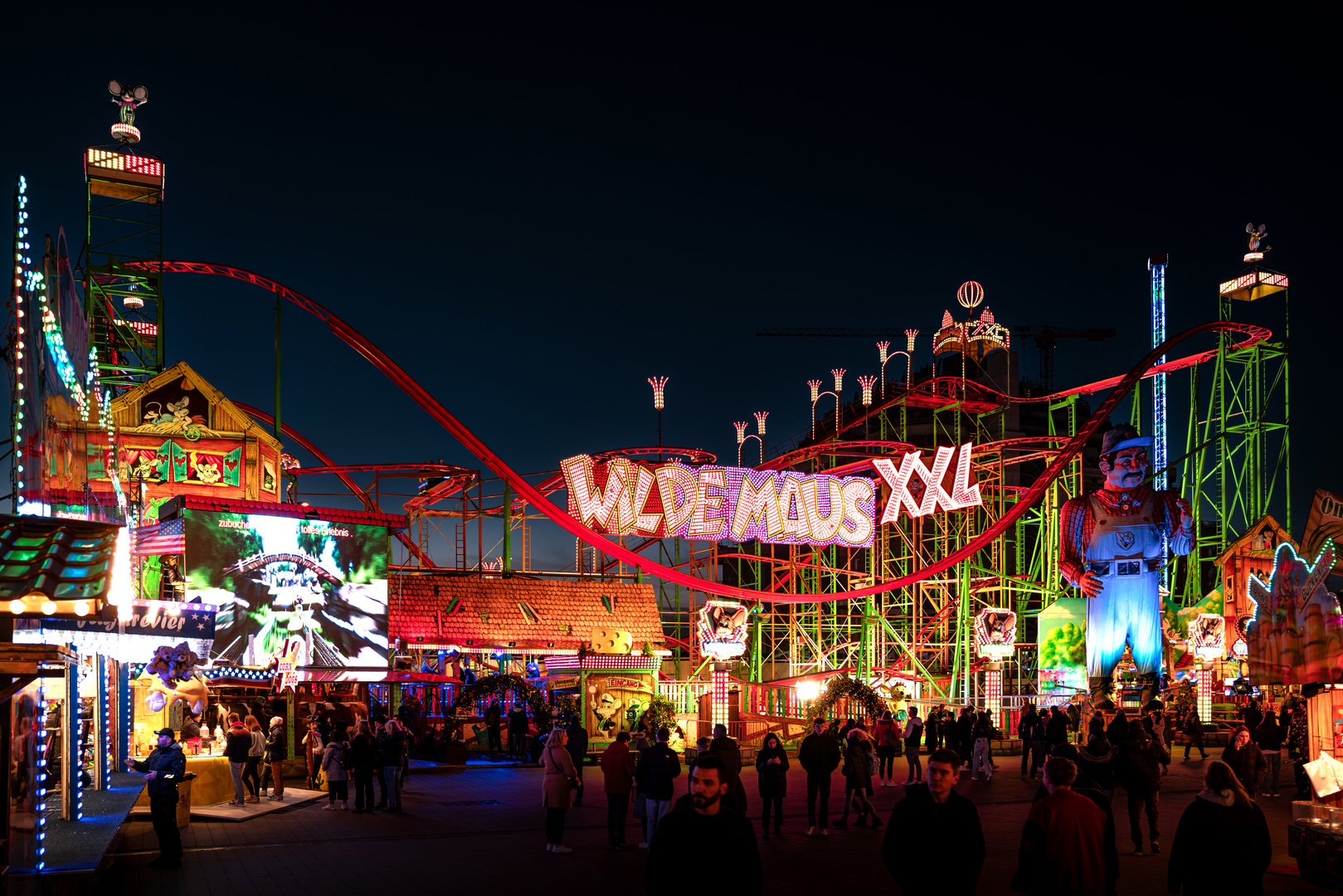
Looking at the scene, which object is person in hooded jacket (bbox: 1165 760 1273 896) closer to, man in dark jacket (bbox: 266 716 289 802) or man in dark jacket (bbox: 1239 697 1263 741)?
man in dark jacket (bbox: 266 716 289 802)

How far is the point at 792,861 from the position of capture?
38.4ft

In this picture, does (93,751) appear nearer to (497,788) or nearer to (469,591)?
(497,788)

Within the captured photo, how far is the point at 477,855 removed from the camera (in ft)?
40.1

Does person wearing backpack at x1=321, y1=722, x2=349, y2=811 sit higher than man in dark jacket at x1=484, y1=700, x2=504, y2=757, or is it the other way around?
person wearing backpack at x1=321, y1=722, x2=349, y2=811

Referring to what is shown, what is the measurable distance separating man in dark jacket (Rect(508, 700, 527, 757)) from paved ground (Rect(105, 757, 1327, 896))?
654cm

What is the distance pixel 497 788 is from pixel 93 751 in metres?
6.56

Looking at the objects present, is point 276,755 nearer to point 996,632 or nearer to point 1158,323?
point 996,632

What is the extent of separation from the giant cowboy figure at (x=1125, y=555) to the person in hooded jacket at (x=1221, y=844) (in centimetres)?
2107

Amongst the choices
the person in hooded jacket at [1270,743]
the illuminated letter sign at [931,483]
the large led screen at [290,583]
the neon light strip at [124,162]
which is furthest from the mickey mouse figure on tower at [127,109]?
the person in hooded jacket at [1270,743]

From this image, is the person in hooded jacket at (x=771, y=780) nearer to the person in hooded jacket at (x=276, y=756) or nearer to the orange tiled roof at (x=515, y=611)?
the person in hooded jacket at (x=276, y=756)

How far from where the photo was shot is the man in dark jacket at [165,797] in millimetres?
11406

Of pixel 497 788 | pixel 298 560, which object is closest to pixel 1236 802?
pixel 497 788

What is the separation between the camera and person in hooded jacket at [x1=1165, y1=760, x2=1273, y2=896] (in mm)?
6598

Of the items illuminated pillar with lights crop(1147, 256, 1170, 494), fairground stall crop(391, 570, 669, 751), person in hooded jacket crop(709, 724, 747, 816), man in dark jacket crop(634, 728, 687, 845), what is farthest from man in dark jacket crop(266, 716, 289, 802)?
illuminated pillar with lights crop(1147, 256, 1170, 494)
